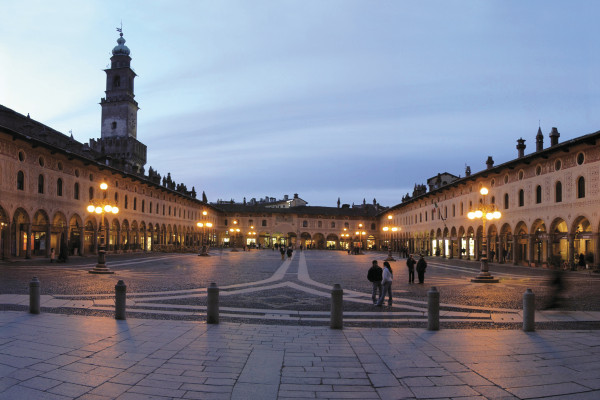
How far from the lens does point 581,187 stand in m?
30.6

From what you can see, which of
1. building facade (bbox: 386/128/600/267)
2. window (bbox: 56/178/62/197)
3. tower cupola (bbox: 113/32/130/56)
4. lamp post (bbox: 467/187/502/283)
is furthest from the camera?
tower cupola (bbox: 113/32/130/56)

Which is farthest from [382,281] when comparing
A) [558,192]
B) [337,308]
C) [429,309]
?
[558,192]

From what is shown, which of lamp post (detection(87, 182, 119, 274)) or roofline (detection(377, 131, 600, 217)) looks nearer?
lamp post (detection(87, 182, 119, 274))

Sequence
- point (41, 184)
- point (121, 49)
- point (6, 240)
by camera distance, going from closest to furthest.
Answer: point (6, 240)
point (41, 184)
point (121, 49)

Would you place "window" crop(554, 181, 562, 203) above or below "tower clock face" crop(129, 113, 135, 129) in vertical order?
below

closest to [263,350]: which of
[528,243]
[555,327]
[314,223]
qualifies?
[555,327]

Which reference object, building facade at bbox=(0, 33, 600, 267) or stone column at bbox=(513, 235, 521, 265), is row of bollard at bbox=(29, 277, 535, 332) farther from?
stone column at bbox=(513, 235, 521, 265)

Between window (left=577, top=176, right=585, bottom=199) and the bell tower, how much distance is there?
3073 inches

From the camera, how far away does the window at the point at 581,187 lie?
30391 millimetres

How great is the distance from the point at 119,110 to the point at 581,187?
83.2 metres

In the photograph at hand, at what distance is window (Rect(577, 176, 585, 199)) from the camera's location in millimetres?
30391

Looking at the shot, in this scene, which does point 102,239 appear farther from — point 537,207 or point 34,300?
point 537,207

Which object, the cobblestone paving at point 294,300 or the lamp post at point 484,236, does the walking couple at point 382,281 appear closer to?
the cobblestone paving at point 294,300

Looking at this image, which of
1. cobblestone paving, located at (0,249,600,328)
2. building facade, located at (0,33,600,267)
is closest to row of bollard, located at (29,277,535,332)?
cobblestone paving, located at (0,249,600,328)
